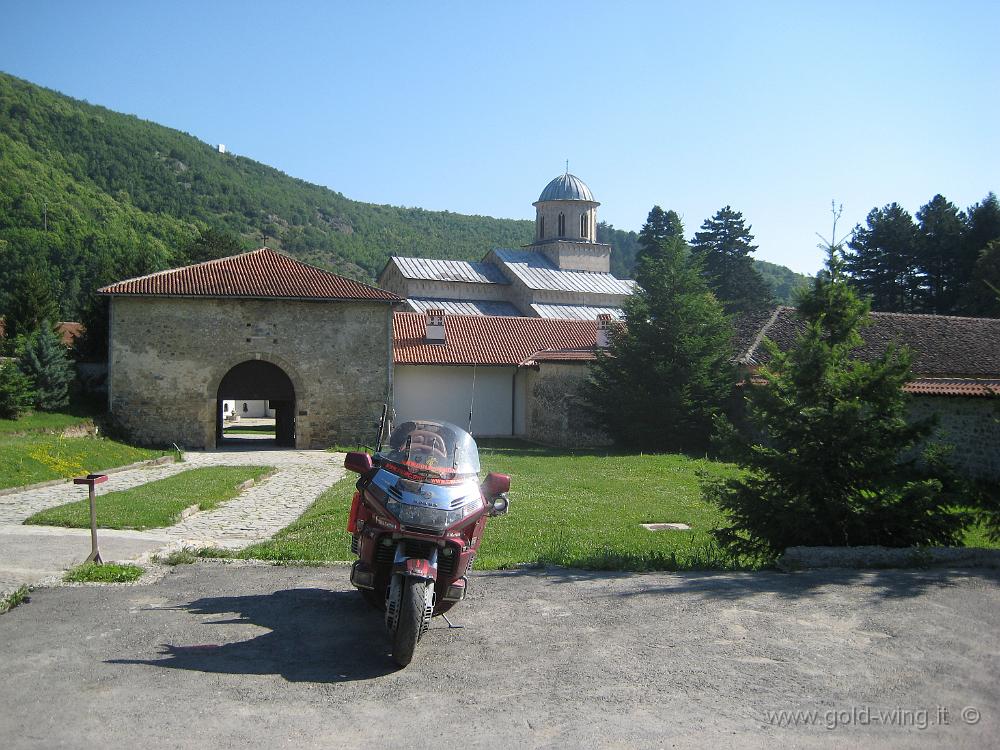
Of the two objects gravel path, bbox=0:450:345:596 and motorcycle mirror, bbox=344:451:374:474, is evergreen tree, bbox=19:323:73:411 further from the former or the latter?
motorcycle mirror, bbox=344:451:374:474

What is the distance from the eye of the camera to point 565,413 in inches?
1092

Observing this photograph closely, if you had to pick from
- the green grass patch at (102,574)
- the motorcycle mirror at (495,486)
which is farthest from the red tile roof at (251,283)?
the motorcycle mirror at (495,486)

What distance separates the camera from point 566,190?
48.8 metres

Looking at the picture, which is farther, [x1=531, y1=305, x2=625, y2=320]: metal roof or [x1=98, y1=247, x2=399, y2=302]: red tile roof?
[x1=531, y1=305, x2=625, y2=320]: metal roof

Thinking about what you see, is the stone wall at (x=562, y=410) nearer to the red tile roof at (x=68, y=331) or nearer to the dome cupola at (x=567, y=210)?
the red tile roof at (x=68, y=331)

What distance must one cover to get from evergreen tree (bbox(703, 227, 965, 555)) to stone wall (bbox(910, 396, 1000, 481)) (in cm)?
741

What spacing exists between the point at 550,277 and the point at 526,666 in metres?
40.9

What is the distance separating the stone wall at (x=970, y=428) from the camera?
48.7ft

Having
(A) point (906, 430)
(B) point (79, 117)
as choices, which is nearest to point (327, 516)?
(A) point (906, 430)

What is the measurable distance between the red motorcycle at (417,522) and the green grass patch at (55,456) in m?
10.5

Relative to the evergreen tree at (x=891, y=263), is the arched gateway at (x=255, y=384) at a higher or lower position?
lower

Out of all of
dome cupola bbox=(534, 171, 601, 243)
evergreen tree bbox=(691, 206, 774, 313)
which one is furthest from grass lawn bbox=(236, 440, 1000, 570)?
evergreen tree bbox=(691, 206, 774, 313)

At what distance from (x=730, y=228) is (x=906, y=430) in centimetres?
4893

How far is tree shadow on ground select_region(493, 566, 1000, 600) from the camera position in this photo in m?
6.24
